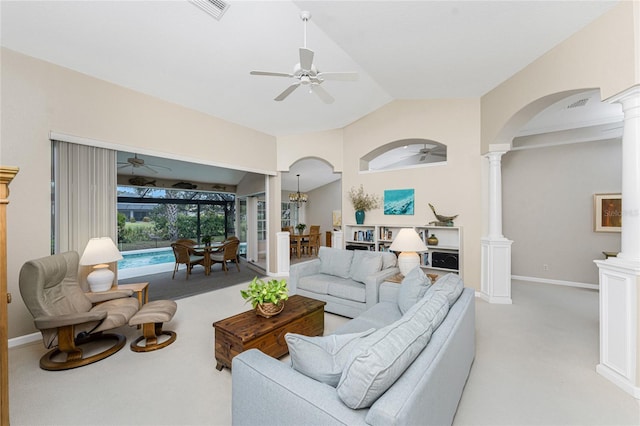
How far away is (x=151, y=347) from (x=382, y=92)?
5070 mm

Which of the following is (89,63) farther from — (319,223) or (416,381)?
(319,223)

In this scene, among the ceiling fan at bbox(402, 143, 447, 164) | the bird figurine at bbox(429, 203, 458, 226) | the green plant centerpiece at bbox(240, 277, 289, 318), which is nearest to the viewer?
the green plant centerpiece at bbox(240, 277, 289, 318)

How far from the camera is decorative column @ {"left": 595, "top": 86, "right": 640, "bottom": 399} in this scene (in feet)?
6.90

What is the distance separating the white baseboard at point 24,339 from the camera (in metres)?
2.80

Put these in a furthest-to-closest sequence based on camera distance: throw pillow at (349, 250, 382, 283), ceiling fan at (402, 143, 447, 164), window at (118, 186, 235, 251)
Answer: window at (118, 186, 235, 251) < ceiling fan at (402, 143, 447, 164) < throw pillow at (349, 250, 382, 283)

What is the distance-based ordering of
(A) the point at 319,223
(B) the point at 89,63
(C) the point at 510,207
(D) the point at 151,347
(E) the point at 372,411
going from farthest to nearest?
1. (A) the point at 319,223
2. (C) the point at 510,207
3. (B) the point at 89,63
4. (D) the point at 151,347
5. (E) the point at 372,411

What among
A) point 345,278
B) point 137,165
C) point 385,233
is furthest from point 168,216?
point 345,278

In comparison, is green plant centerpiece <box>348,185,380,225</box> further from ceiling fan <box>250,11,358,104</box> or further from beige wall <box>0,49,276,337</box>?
beige wall <box>0,49,276,337</box>

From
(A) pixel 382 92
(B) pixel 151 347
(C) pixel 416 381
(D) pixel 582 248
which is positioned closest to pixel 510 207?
(D) pixel 582 248

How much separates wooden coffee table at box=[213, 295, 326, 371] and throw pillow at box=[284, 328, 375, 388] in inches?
38.3

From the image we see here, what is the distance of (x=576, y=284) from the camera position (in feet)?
16.6

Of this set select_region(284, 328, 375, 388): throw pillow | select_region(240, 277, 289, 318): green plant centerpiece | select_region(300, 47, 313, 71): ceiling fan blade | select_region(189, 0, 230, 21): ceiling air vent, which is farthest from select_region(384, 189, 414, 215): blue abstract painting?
select_region(284, 328, 375, 388): throw pillow

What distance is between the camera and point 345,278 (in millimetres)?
3777

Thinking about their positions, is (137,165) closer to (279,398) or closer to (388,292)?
(388,292)
